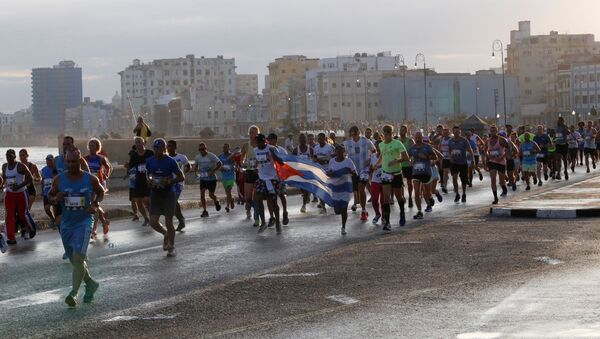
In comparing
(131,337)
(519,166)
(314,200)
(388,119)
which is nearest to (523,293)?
(131,337)

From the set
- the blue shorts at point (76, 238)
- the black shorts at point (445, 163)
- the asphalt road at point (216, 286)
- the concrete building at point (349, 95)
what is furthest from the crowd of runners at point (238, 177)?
the concrete building at point (349, 95)

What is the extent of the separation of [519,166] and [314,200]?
33.3 ft

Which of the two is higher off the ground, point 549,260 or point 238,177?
point 238,177

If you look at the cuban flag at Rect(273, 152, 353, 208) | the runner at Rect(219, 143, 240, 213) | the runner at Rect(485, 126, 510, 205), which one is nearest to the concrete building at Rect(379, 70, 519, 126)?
the runner at Rect(219, 143, 240, 213)

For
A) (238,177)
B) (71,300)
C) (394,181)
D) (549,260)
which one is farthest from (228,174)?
(71,300)

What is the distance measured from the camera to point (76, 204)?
45.4ft

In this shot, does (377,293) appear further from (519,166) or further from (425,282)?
(519,166)

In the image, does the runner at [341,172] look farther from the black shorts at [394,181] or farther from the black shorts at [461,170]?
the black shorts at [461,170]

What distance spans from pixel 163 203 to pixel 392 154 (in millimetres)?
5089

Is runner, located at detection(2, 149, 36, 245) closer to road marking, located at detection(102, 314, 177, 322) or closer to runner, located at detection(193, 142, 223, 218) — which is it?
runner, located at detection(193, 142, 223, 218)

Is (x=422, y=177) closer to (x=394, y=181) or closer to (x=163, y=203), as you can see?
(x=394, y=181)

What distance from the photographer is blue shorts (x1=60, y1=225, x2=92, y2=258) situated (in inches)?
539

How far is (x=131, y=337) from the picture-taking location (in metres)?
11.0

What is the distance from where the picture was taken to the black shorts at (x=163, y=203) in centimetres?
1869
